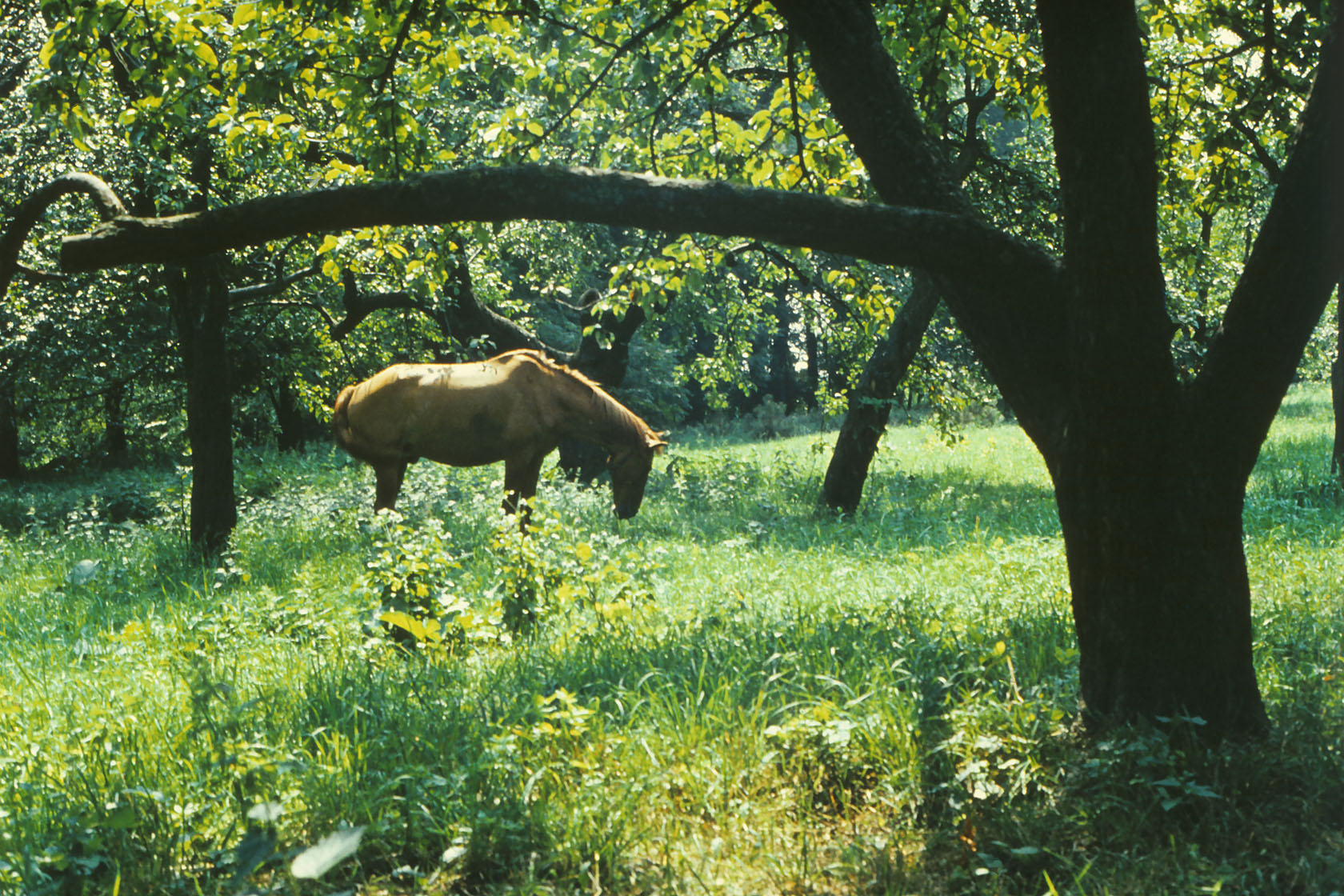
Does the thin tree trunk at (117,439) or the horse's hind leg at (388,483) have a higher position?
the horse's hind leg at (388,483)

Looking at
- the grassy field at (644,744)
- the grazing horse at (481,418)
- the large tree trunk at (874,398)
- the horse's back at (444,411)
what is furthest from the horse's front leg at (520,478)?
the large tree trunk at (874,398)

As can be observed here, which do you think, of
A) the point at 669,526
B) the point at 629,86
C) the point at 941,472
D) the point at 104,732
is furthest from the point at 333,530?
the point at 941,472

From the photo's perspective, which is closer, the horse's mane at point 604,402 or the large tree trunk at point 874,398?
the horse's mane at point 604,402

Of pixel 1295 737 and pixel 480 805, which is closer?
pixel 480 805

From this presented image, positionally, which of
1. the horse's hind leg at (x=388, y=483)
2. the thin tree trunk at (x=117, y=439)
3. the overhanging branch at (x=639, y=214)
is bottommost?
the thin tree trunk at (x=117, y=439)

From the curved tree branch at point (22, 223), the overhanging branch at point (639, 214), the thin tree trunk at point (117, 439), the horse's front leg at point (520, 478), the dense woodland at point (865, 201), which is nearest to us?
the overhanging branch at point (639, 214)

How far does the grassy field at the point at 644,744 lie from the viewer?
121 inches

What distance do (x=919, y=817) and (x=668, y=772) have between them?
0.88m

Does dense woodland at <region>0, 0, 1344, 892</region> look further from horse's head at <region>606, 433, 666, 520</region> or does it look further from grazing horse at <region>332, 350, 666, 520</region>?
horse's head at <region>606, 433, 666, 520</region>

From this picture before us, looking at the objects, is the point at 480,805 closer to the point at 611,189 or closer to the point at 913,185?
the point at 611,189

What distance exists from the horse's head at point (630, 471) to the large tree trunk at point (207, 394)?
4.19m

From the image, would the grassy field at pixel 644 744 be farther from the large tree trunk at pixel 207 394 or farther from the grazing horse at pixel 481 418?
the grazing horse at pixel 481 418

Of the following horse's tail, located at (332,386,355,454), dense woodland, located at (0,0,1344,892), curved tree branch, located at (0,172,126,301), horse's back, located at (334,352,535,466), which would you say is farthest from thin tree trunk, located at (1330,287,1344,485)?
curved tree branch, located at (0,172,126,301)

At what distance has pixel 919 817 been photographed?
3.43 m
